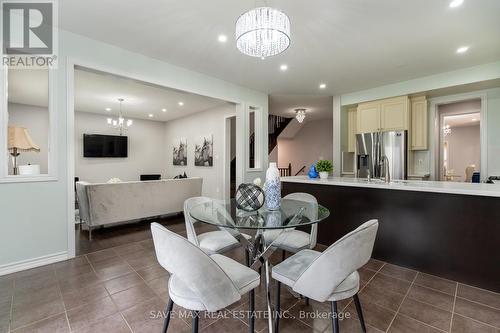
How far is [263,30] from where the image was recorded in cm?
183

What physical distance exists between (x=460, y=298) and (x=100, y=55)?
4.58 metres

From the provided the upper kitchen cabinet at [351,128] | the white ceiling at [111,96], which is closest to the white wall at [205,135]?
the white ceiling at [111,96]

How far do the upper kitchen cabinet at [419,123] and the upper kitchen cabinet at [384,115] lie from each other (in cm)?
27

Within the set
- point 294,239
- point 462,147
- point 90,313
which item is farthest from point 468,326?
point 462,147

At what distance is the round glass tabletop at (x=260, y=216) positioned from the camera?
1.52m

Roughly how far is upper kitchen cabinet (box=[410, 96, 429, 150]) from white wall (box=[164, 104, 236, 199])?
3837 mm

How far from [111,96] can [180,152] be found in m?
2.75

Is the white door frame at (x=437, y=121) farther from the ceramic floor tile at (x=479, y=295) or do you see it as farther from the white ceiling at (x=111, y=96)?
the white ceiling at (x=111, y=96)

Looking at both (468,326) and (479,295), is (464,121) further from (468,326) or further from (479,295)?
(468,326)

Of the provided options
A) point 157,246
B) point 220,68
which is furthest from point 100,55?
point 157,246

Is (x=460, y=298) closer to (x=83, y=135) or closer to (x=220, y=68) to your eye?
(x=220, y=68)

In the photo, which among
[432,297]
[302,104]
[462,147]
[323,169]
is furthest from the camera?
[462,147]

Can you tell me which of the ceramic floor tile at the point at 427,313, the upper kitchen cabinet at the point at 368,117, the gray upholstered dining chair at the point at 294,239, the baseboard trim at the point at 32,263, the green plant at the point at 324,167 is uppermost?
the upper kitchen cabinet at the point at 368,117

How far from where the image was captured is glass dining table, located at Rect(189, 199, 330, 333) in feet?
4.93
